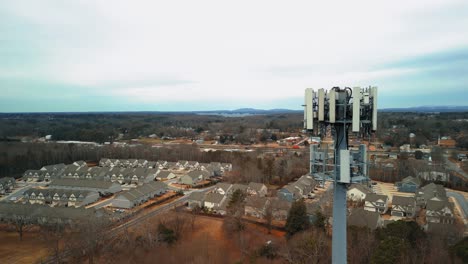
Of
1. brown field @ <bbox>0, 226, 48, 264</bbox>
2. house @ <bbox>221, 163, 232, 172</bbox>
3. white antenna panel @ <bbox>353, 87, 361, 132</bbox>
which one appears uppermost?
white antenna panel @ <bbox>353, 87, 361, 132</bbox>

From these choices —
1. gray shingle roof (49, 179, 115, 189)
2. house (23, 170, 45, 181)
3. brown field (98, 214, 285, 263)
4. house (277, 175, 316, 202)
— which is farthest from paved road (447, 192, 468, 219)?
house (23, 170, 45, 181)

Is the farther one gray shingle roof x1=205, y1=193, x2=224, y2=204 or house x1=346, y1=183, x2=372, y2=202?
house x1=346, y1=183, x2=372, y2=202

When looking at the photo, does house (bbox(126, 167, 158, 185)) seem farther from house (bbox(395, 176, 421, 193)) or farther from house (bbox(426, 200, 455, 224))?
house (bbox(426, 200, 455, 224))

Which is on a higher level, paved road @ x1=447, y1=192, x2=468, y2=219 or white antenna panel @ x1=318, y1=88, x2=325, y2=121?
white antenna panel @ x1=318, y1=88, x2=325, y2=121

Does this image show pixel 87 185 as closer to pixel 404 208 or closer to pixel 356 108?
pixel 404 208

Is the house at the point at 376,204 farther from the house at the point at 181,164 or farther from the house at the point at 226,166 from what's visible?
the house at the point at 181,164

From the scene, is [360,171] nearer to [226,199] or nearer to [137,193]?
[226,199]
